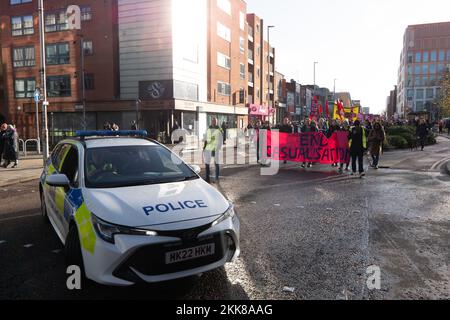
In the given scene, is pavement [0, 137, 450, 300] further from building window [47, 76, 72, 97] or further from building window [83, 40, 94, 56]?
building window [47, 76, 72, 97]

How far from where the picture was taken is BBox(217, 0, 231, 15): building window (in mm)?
42319

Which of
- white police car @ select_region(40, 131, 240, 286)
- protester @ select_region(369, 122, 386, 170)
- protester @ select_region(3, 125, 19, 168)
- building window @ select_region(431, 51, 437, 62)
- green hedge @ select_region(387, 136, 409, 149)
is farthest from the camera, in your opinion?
building window @ select_region(431, 51, 437, 62)

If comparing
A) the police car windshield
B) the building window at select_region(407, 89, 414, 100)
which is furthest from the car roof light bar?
the building window at select_region(407, 89, 414, 100)

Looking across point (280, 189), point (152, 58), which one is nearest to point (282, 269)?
point (280, 189)

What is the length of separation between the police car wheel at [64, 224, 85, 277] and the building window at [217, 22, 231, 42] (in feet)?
134

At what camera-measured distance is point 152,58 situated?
33031 mm

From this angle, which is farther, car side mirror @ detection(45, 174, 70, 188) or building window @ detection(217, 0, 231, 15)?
building window @ detection(217, 0, 231, 15)

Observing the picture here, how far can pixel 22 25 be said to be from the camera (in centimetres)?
3812

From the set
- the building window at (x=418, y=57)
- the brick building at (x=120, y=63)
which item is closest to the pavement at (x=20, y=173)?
the brick building at (x=120, y=63)

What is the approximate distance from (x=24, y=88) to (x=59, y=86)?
15.8 ft

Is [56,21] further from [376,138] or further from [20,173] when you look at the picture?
[376,138]

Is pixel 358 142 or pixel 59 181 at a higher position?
pixel 358 142

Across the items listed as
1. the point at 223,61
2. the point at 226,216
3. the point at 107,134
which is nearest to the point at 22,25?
the point at 223,61

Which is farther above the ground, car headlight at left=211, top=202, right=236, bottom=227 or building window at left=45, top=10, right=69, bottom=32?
building window at left=45, top=10, right=69, bottom=32
